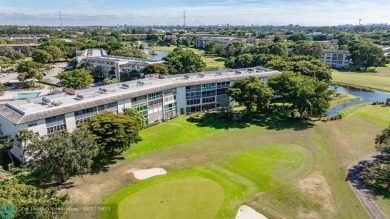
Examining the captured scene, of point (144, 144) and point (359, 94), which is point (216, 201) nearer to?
point (144, 144)

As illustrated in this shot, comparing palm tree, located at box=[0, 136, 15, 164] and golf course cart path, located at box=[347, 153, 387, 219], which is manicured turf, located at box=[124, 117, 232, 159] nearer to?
palm tree, located at box=[0, 136, 15, 164]

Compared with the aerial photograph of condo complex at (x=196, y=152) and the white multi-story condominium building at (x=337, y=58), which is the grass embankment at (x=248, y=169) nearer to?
the aerial photograph of condo complex at (x=196, y=152)

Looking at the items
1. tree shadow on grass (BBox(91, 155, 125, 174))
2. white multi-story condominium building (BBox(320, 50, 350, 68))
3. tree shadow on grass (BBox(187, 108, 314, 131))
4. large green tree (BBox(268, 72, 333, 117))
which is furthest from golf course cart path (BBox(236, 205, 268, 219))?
white multi-story condominium building (BBox(320, 50, 350, 68))

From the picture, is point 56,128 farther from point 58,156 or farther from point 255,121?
point 255,121

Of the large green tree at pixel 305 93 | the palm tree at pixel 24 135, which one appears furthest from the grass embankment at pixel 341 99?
the palm tree at pixel 24 135

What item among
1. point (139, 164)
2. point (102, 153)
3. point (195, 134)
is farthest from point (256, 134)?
point (102, 153)
